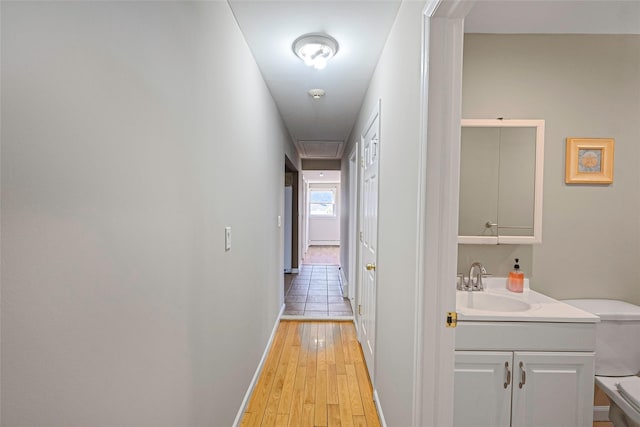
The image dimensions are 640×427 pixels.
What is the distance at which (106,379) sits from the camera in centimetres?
69

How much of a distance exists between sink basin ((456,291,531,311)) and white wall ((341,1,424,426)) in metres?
0.46

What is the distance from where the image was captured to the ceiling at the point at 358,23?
1530 mm

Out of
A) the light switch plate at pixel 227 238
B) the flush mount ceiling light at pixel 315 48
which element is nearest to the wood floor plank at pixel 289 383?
the light switch plate at pixel 227 238

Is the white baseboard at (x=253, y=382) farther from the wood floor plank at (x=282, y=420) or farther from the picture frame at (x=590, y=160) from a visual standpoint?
the picture frame at (x=590, y=160)

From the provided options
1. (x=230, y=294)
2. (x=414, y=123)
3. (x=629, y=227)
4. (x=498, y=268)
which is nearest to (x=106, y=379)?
(x=230, y=294)

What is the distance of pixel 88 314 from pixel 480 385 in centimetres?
160

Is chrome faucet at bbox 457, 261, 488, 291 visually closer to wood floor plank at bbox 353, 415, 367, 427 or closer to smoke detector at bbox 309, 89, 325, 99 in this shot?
wood floor plank at bbox 353, 415, 367, 427

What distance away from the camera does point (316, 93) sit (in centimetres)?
264

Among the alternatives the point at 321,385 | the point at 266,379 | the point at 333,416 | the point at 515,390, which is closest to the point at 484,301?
the point at 515,390

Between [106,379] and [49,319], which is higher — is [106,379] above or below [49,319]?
below

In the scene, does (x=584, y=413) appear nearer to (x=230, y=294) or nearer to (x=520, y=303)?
(x=520, y=303)

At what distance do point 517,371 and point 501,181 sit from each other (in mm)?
1089

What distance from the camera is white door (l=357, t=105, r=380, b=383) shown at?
2.17 meters

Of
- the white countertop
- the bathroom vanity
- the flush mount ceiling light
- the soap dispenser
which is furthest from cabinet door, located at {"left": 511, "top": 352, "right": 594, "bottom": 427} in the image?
the flush mount ceiling light
